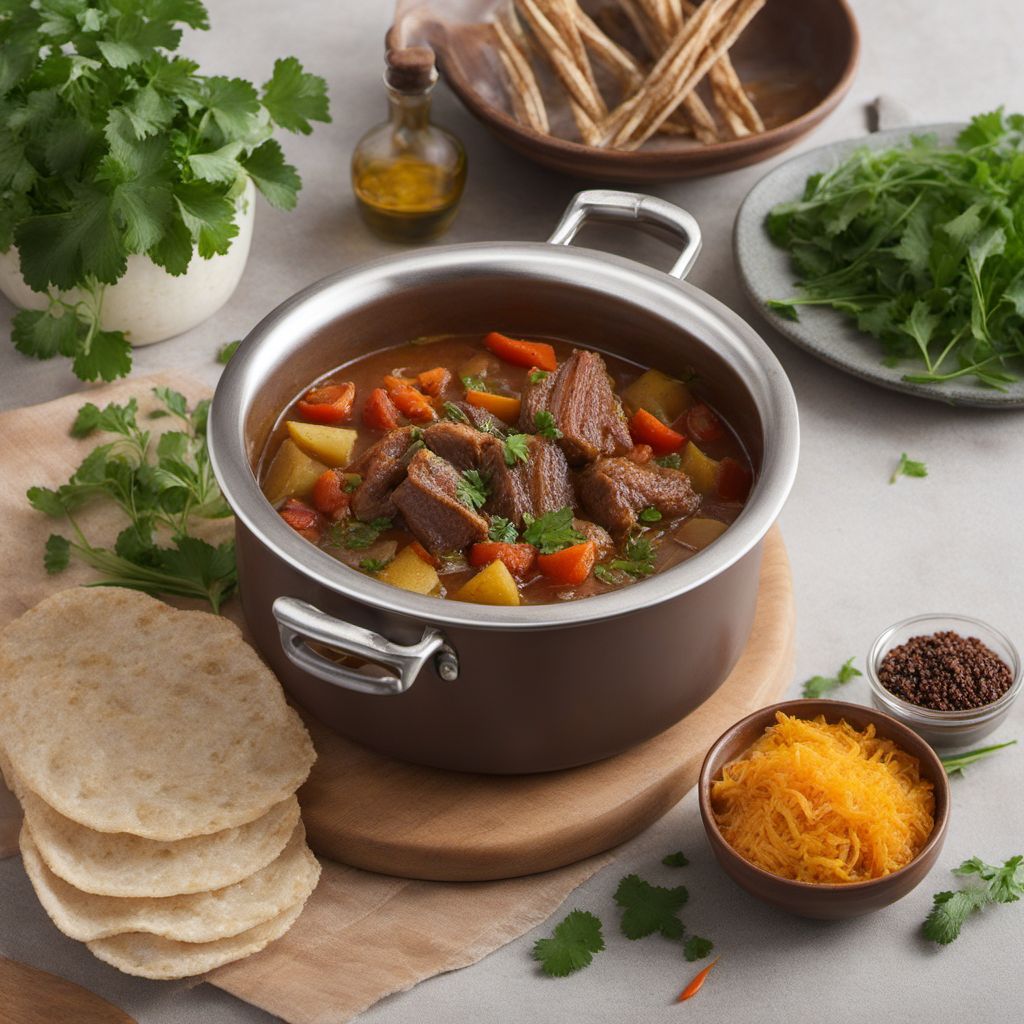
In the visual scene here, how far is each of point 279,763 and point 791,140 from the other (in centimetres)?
340

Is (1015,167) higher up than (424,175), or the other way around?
(1015,167)

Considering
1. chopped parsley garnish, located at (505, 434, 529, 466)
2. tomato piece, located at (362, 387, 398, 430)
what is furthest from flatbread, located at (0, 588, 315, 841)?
chopped parsley garnish, located at (505, 434, 529, 466)

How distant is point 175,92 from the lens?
209 inches

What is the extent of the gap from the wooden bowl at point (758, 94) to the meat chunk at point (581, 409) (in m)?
1.52

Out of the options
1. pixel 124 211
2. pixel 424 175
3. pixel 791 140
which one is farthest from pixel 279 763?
pixel 791 140

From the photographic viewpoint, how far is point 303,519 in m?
4.52

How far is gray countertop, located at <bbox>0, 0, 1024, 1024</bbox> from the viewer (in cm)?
404

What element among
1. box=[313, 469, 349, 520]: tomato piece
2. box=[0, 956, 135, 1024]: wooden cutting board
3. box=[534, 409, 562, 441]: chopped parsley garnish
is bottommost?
box=[0, 956, 135, 1024]: wooden cutting board

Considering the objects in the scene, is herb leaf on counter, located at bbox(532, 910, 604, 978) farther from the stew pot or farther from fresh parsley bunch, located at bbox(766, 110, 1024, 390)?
fresh parsley bunch, located at bbox(766, 110, 1024, 390)

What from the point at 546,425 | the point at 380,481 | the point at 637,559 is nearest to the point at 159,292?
the point at 380,481

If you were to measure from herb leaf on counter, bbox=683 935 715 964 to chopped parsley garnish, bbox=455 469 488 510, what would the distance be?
4.41 ft

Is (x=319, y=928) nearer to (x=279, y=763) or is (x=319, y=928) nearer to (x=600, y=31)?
(x=279, y=763)

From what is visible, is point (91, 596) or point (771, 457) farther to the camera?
point (91, 596)

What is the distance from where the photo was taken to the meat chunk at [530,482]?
4.41 metres
